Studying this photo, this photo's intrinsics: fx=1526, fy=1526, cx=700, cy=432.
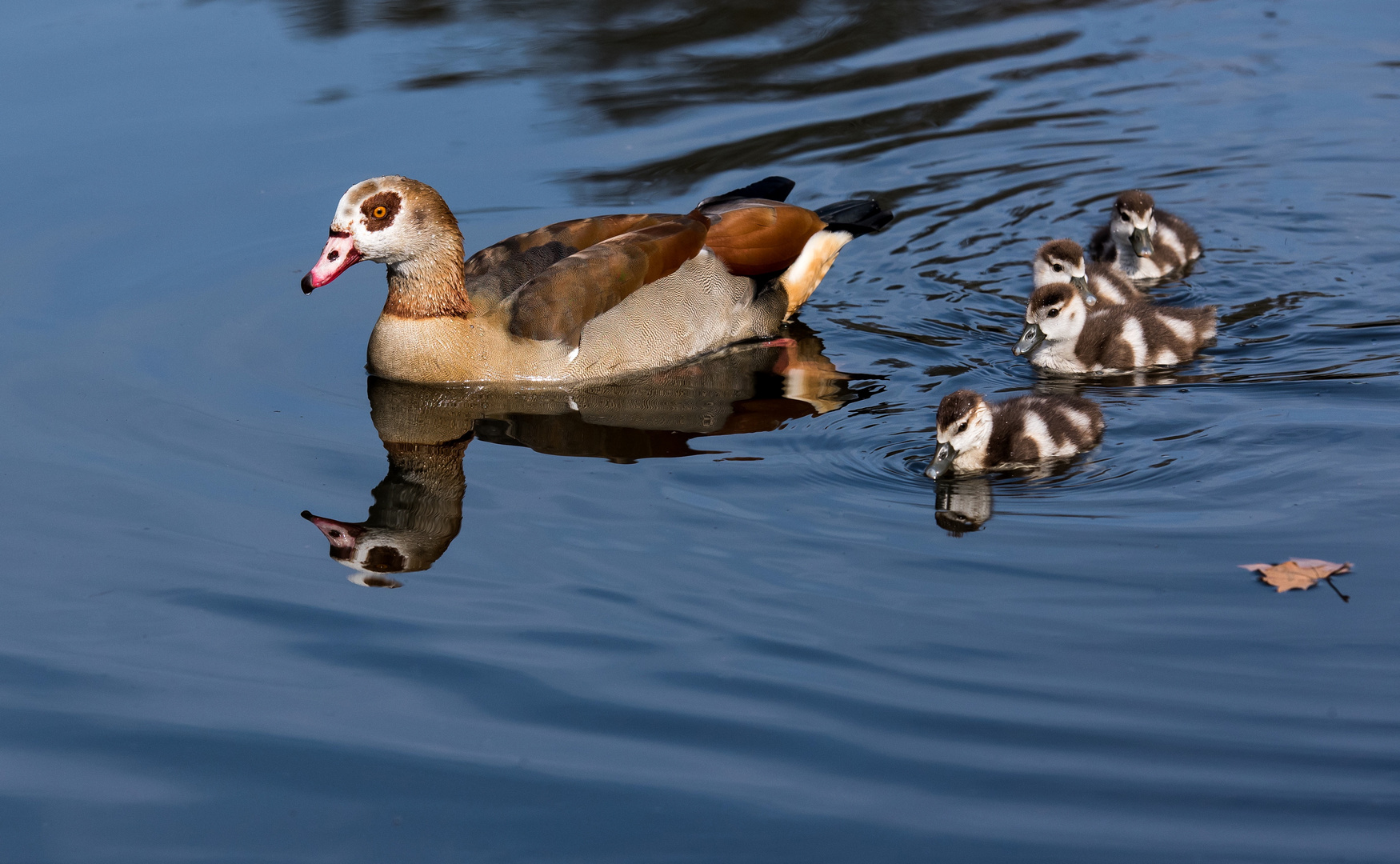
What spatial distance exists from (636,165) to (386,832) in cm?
724

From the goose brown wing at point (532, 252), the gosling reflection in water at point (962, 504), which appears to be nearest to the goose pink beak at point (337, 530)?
the goose brown wing at point (532, 252)

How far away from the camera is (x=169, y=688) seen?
538 cm

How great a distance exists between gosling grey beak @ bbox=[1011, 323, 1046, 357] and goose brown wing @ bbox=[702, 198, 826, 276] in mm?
1689

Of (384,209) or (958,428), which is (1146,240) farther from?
(384,209)

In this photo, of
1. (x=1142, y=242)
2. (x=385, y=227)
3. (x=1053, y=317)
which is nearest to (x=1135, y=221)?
(x=1142, y=242)

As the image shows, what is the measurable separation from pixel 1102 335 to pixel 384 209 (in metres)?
A: 3.86

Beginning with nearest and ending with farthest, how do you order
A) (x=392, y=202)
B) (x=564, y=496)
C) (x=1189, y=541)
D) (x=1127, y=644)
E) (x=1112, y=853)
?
(x=1112, y=853), (x=1127, y=644), (x=1189, y=541), (x=564, y=496), (x=392, y=202)

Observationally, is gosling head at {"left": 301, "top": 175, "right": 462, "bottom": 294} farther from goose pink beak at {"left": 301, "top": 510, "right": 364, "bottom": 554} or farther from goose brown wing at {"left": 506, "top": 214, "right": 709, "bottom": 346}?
goose pink beak at {"left": 301, "top": 510, "right": 364, "bottom": 554}

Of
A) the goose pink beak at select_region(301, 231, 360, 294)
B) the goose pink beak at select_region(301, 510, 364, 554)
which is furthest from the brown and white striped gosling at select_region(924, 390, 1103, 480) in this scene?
the goose pink beak at select_region(301, 231, 360, 294)

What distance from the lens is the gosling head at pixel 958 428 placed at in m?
6.57

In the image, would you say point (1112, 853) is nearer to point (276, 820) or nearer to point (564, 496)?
point (276, 820)

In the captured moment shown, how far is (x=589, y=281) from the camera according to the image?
8.27 meters

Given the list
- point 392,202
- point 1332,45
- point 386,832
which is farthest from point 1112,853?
point 1332,45

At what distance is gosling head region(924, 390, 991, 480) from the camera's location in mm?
6566
